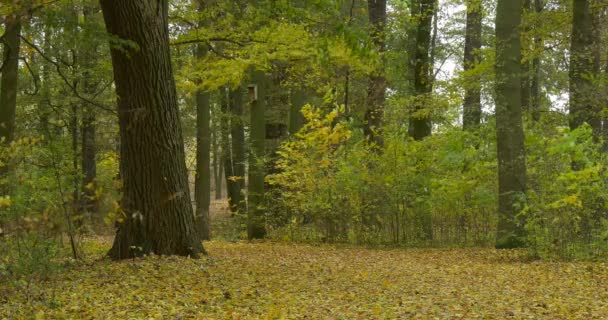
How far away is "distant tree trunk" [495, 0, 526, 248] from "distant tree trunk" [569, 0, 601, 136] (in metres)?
1.18

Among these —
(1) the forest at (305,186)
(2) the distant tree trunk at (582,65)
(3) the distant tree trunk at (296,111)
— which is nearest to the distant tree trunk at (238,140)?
(1) the forest at (305,186)

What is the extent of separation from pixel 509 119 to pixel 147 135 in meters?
6.03

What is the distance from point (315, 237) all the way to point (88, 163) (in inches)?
308

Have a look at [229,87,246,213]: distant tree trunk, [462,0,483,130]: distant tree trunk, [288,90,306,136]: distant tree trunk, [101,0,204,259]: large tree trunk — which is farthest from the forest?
[229,87,246,213]: distant tree trunk

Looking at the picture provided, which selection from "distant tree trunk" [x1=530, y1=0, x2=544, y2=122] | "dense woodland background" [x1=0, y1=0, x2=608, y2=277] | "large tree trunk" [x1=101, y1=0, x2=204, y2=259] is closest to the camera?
"dense woodland background" [x1=0, y1=0, x2=608, y2=277]

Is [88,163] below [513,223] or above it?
above

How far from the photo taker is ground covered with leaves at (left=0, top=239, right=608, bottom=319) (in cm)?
550

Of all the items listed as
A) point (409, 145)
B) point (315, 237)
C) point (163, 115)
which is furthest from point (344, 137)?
point (163, 115)

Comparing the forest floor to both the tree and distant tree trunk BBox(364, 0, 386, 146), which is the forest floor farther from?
distant tree trunk BBox(364, 0, 386, 146)

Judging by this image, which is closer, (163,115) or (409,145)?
(163,115)

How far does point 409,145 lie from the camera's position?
12031mm

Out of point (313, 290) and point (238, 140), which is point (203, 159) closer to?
point (238, 140)

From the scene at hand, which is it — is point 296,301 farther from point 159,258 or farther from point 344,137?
point 344,137

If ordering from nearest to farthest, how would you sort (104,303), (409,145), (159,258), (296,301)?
(104,303) < (296,301) < (159,258) < (409,145)
